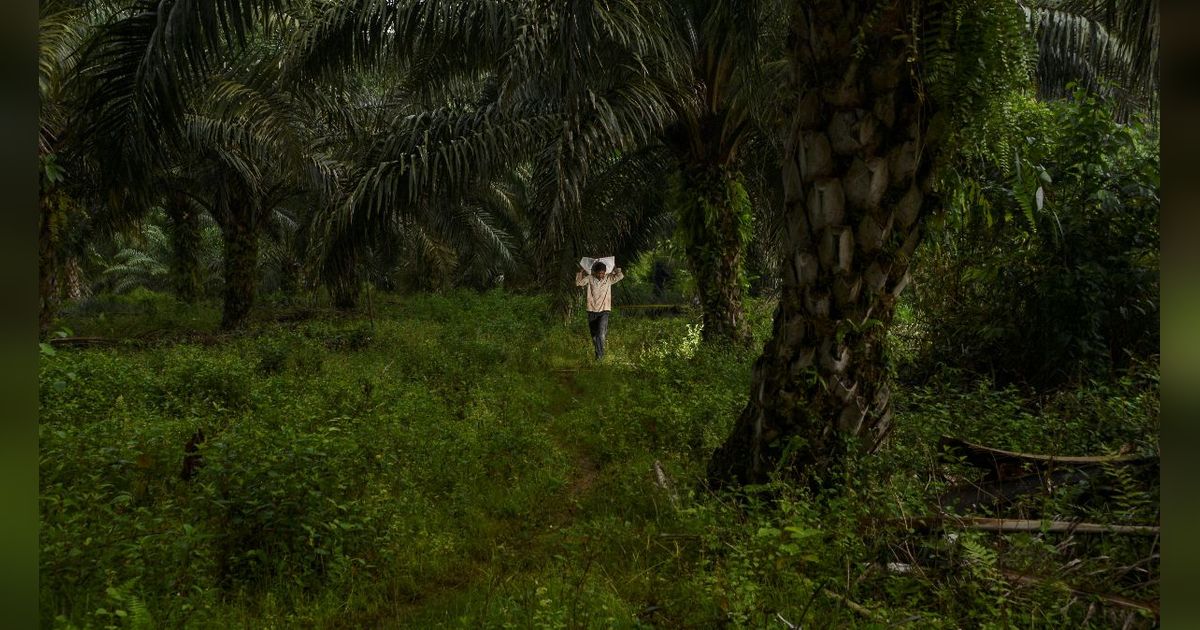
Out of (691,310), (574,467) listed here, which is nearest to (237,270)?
(691,310)

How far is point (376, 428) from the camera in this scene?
5.81m

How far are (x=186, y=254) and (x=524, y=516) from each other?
630 inches

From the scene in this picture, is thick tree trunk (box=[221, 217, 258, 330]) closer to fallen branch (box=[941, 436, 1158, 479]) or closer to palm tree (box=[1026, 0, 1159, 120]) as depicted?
fallen branch (box=[941, 436, 1158, 479])

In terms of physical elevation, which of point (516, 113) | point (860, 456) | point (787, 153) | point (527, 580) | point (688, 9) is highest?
point (688, 9)

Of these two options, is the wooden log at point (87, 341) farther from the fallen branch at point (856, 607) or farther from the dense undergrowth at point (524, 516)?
the fallen branch at point (856, 607)

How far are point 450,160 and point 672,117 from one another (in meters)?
2.59

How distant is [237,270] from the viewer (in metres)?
13.7

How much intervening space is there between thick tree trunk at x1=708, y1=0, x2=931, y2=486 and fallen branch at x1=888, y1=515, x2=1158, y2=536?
744mm

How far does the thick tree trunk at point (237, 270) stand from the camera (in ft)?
44.7

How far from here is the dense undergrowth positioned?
9.87 ft

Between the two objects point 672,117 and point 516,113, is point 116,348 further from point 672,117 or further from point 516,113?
point 672,117

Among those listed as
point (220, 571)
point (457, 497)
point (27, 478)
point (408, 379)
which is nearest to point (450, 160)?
point (408, 379)

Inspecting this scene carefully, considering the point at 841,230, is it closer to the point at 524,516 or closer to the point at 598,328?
the point at 524,516

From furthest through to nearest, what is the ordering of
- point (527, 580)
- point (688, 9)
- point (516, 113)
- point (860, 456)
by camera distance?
1. point (516, 113)
2. point (688, 9)
3. point (860, 456)
4. point (527, 580)
